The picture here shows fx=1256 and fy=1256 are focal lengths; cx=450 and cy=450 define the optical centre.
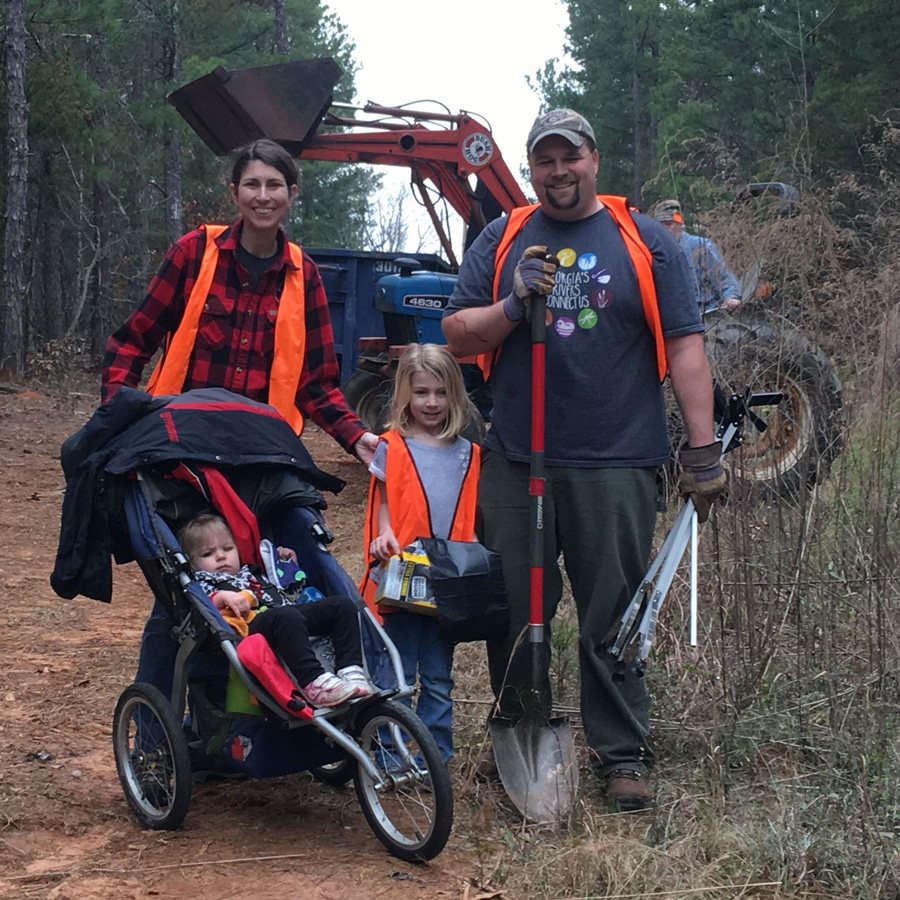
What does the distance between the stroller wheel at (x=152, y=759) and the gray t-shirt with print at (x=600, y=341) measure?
55.0 inches

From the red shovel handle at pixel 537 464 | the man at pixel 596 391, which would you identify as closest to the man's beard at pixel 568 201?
→ the man at pixel 596 391

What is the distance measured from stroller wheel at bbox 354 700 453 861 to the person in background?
85cm

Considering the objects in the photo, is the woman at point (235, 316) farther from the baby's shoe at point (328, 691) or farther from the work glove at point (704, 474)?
the work glove at point (704, 474)

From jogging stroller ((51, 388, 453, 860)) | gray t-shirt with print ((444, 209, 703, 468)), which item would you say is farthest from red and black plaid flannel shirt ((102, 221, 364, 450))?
gray t-shirt with print ((444, 209, 703, 468))

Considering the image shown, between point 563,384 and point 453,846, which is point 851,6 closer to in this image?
point 563,384

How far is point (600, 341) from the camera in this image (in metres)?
3.98

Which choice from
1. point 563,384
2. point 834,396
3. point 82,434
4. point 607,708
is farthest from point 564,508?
point 82,434

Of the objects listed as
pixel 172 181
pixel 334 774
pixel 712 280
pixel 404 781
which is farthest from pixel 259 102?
pixel 172 181

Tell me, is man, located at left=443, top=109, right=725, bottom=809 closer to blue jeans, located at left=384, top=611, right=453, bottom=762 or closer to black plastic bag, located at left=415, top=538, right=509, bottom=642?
black plastic bag, located at left=415, top=538, right=509, bottom=642

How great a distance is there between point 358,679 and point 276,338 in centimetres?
130

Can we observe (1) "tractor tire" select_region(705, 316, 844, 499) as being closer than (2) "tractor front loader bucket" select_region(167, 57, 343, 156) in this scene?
Yes

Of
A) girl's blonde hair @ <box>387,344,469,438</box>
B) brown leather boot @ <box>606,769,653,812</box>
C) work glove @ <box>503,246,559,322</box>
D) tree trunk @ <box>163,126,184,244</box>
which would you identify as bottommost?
brown leather boot @ <box>606,769,653,812</box>

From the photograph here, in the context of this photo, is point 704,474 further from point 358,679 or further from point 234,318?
point 234,318

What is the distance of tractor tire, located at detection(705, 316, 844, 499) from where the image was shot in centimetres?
460
